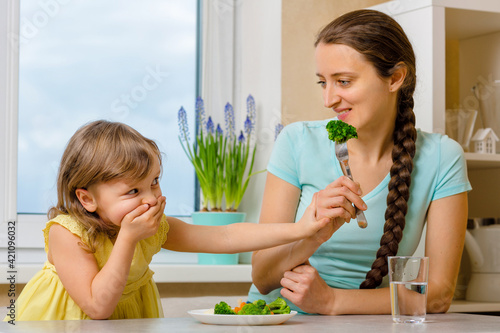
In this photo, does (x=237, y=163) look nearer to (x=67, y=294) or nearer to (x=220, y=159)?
(x=220, y=159)

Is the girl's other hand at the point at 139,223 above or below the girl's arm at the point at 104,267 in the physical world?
above

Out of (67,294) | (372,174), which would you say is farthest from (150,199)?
(372,174)

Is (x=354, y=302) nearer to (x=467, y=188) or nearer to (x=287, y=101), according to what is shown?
(x=467, y=188)

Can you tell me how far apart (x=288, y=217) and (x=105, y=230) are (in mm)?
465

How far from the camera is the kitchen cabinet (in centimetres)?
205

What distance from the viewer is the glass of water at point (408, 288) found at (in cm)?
116

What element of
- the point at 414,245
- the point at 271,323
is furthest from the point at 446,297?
the point at 271,323

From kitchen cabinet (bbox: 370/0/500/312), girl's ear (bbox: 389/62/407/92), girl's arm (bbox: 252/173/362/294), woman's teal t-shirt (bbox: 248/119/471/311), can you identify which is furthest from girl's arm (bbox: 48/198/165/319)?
kitchen cabinet (bbox: 370/0/500/312)

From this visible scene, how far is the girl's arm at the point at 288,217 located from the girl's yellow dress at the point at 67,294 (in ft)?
0.85

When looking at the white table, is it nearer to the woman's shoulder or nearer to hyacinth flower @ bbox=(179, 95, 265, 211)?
the woman's shoulder

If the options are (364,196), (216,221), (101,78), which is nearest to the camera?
(364,196)

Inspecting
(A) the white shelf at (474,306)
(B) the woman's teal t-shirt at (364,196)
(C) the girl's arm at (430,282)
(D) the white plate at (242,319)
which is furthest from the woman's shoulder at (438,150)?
(D) the white plate at (242,319)

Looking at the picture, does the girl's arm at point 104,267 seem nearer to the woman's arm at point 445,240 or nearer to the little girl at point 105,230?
the little girl at point 105,230

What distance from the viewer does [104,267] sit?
1.29 m
